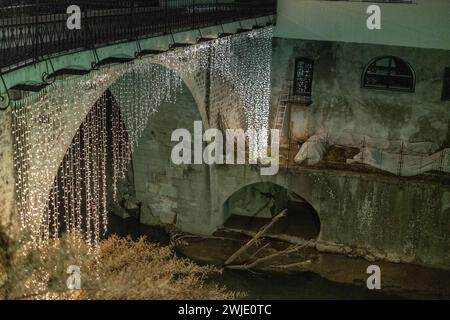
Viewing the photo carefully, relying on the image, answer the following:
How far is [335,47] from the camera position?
26.1 metres

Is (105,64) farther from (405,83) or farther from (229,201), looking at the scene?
(405,83)

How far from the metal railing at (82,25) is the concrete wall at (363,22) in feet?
11.9

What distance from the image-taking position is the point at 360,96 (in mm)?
26375

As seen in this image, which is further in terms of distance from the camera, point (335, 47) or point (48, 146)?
point (335, 47)

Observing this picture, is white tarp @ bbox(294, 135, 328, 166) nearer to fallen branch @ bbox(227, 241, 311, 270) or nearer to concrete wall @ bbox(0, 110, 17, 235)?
fallen branch @ bbox(227, 241, 311, 270)

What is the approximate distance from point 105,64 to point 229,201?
13.6 metres

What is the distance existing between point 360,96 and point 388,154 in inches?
135

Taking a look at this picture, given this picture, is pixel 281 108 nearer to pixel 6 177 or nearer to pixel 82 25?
pixel 82 25

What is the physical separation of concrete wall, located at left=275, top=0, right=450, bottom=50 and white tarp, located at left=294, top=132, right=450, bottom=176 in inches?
165

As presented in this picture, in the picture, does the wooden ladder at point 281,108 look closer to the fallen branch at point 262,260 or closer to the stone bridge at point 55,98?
the fallen branch at point 262,260

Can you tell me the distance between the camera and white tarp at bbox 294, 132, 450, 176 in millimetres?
23141

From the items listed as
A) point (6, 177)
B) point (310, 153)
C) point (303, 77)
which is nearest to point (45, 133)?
point (6, 177)

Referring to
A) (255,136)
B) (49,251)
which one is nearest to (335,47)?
(255,136)

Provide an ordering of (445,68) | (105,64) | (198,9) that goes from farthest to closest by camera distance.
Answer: (445,68), (198,9), (105,64)
